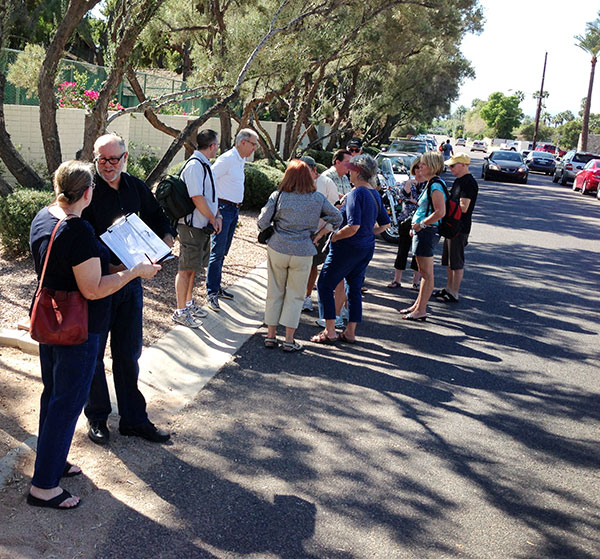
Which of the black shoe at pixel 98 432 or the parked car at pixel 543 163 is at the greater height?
the parked car at pixel 543 163

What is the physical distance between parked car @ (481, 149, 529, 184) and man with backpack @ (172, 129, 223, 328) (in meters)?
27.0

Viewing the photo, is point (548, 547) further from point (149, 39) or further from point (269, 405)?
point (149, 39)

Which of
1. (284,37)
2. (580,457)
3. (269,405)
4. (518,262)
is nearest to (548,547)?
(580,457)

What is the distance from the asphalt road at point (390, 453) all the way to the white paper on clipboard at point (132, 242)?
4.20ft

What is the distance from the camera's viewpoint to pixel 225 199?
7293 millimetres

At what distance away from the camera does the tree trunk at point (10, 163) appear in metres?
8.57

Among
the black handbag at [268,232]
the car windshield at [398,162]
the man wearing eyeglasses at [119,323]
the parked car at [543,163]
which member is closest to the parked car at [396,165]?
the car windshield at [398,162]

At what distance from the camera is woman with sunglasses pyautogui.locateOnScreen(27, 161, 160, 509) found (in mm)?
3271

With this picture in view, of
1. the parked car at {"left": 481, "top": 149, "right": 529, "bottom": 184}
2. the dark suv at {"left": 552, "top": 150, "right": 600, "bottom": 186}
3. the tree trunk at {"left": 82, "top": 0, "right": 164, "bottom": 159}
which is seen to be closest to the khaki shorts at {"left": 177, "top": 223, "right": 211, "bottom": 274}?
the tree trunk at {"left": 82, "top": 0, "right": 164, "bottom": 159}

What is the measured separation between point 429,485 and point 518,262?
8625mm

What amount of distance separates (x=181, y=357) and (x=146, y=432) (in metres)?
1.57

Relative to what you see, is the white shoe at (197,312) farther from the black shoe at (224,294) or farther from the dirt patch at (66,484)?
the black shoe at (224,294)

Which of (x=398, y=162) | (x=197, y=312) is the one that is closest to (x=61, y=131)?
(x=398, y=162)

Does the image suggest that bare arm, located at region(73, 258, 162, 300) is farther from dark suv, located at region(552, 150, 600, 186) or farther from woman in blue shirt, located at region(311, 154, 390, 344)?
dark suv, located at region(552, 150, 600, 186)
